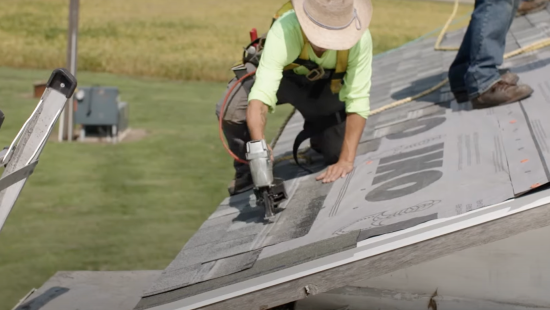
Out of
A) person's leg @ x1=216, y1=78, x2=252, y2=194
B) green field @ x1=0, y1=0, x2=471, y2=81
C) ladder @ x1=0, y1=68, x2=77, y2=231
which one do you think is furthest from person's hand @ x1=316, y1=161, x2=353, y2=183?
green field @ x1=0, y1=0, x2=471, y2=81

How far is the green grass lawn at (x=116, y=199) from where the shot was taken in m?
5.10

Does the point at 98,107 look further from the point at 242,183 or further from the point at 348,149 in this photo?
the point at 348,149

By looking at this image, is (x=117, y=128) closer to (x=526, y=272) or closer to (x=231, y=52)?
(x=526, y=272)

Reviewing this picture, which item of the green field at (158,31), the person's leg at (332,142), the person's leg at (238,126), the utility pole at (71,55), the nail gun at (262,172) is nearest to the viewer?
the nail gun at (262,172)

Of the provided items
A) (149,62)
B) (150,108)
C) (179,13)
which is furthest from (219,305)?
(179,13)

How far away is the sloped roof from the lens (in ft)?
10.8

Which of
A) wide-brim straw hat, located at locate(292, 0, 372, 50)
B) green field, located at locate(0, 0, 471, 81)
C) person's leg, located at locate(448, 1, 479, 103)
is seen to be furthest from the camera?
green field, located at locate(0, 0, 471, 81)

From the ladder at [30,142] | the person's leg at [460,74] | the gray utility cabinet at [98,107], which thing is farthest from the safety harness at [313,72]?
the gray utility cabinet at [98,107]

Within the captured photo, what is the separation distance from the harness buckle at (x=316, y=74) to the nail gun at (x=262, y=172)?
0.76 meters

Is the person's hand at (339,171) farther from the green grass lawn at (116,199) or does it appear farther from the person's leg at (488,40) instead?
the green grass lawn at (116,199)

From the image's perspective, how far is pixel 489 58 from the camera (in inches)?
194

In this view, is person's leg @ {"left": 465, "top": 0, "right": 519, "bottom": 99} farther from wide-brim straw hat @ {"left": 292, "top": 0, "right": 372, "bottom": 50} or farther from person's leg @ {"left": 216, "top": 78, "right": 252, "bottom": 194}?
person's leg @ {"left": 216, "top": 78, "right": 252, "bottom": 194}

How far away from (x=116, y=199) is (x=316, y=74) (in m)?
2.45

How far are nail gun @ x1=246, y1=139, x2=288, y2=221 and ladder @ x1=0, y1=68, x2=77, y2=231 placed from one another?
914mm
